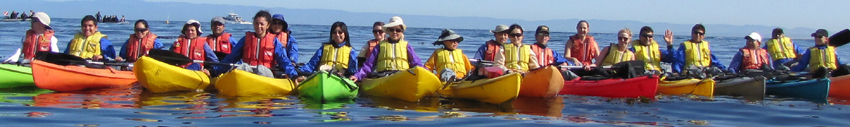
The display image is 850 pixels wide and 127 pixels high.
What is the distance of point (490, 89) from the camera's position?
9.98 m

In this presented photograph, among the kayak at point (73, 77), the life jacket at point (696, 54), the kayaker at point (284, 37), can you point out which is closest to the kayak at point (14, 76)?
the kayak at point (73, 77)

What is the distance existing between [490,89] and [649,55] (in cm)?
432

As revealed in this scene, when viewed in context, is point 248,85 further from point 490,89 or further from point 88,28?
point 88,28

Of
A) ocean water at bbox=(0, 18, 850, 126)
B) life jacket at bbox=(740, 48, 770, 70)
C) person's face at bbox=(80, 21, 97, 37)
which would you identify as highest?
person's face at bbox=(80, 21, 97, 37)

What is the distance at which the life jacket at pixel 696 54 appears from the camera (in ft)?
45.6

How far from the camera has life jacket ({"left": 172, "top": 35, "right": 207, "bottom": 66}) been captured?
12.0 meters

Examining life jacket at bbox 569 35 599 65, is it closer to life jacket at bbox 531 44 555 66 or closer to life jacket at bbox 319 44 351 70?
life jacket at bbox 531 44 555 66

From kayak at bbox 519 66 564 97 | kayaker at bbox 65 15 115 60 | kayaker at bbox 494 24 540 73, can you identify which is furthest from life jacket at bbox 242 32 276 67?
kayak at bbox 519 66 564 97

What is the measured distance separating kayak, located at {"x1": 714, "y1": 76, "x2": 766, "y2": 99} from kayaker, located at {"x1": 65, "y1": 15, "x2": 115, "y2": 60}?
8.46 meters

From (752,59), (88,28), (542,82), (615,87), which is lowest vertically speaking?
(615,87)

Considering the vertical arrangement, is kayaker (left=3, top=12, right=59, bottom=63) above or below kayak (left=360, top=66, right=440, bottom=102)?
above

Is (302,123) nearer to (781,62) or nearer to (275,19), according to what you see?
(275,19)

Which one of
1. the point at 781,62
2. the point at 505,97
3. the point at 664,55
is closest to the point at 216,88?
the point at 505,97

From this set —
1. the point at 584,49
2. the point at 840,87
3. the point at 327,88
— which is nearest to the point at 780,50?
the point at 840,87
